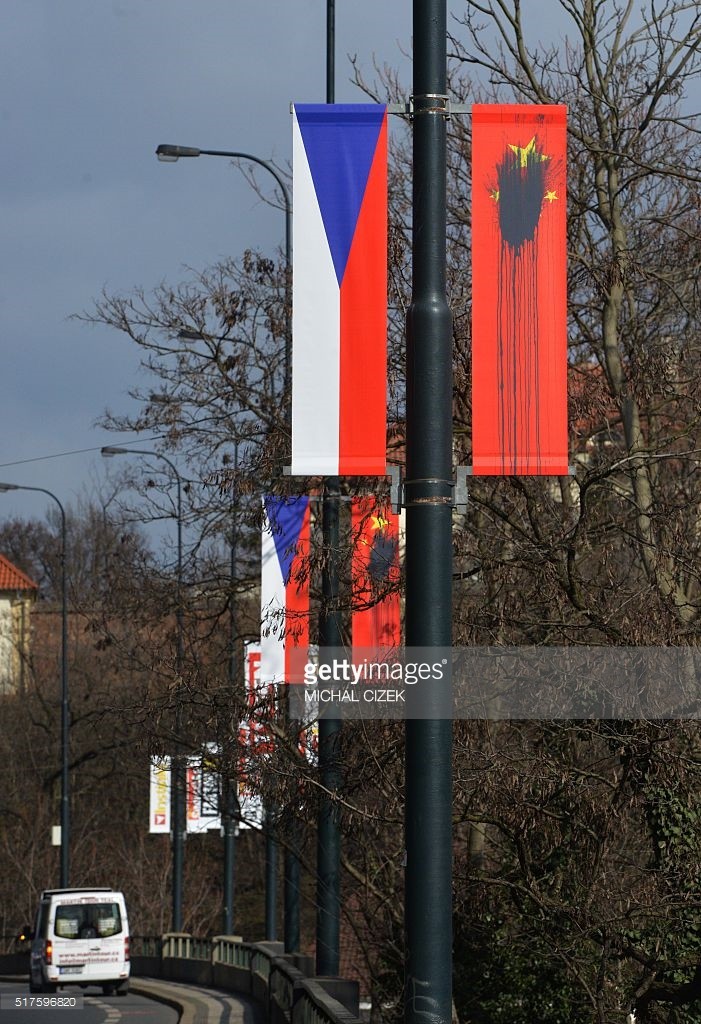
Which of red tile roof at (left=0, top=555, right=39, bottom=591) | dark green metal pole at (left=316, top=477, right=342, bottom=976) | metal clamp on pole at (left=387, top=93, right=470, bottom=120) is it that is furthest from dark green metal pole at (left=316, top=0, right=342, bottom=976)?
red tile roof at (left=0, top=555, right=39, bottom=591)

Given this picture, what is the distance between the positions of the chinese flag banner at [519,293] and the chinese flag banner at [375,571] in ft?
19.1

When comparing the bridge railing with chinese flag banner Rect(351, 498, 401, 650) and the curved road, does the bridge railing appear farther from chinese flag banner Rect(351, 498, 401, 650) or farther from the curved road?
chinese flag banner Rect(351, 498, 401, 650)

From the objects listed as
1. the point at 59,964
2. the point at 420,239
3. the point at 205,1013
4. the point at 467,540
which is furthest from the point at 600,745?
the point at 59,964

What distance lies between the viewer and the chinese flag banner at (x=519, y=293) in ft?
25.6

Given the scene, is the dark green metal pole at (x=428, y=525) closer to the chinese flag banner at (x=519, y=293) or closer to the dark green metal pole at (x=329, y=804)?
the chinese flag banner at (x=519, y=293)

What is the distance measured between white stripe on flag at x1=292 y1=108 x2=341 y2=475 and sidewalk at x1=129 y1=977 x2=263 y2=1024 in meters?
15.9

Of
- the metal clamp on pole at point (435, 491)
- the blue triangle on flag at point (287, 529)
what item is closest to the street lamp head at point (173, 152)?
the blue triangle on flag at point (287, 529)

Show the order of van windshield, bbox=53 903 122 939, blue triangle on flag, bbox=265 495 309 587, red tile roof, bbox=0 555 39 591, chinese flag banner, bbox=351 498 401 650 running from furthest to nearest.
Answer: red tile roof, bbox=0 555 39 591
van windshield, bbox=53 903 122 939
blue triangle on flag, bbox=265 495 309 587
chinese flag banner, bbox=351 498 401 650

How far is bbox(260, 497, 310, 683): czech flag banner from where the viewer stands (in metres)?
14.5

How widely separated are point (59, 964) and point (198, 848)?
32.0 meters

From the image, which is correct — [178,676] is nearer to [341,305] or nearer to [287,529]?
[287,529]

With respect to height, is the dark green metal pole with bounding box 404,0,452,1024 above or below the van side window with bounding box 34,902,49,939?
above

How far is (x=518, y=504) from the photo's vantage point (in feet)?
49.6

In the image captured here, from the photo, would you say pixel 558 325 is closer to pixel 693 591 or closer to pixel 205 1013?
pixel 693 591
